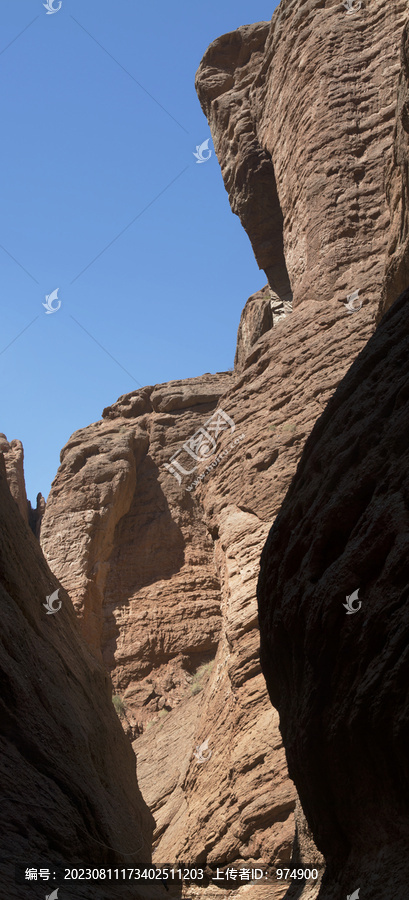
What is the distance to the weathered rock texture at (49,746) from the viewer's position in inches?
232

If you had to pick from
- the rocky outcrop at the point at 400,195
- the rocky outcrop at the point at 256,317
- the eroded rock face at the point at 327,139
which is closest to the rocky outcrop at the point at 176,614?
the rocky outcrop at the point at 256,317

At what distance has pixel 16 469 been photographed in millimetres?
34250

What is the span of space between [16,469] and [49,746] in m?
28.3

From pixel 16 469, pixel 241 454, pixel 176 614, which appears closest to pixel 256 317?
pixel 176 614

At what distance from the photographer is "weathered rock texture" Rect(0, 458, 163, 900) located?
5891mm

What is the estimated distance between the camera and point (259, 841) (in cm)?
1260

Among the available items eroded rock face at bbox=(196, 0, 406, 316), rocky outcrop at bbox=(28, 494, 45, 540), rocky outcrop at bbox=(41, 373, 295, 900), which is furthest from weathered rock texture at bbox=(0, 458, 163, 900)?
rocky outcrop at bbox=(28, 494, 45, 540)

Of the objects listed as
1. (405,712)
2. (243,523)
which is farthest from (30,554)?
(243,523)

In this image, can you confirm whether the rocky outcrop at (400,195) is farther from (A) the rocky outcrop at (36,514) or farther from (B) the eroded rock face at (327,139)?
(A) the rocky outcrop at (36,514)

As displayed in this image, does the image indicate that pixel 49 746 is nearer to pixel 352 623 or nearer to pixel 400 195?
pixel 352 623

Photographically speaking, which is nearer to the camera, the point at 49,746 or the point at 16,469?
the point at 49,746

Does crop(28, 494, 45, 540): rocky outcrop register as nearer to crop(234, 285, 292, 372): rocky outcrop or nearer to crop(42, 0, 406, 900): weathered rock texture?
crop(42, 0, 406, 900): weathered rock texture

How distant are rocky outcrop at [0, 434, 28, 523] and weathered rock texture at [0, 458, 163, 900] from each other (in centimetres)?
2279

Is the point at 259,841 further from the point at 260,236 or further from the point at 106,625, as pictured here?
the point at 260,236
